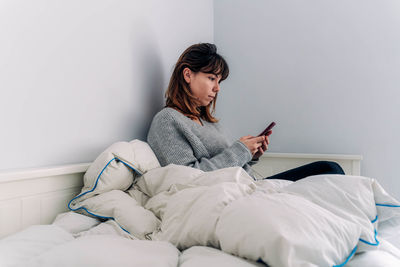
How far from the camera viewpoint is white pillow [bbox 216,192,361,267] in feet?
1.46

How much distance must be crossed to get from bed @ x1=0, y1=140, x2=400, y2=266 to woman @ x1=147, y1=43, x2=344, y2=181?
0.11 meters

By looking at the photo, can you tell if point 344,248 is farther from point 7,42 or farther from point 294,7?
point 294,7

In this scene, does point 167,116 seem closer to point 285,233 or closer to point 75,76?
point 75,76

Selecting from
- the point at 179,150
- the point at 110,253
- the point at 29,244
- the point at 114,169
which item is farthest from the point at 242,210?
the point at 179,150

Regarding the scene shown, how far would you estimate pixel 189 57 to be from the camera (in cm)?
135

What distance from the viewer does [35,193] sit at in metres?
0.80

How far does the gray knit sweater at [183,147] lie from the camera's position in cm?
112

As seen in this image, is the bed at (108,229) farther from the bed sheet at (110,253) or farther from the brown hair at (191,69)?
the brown hair at (191,69)

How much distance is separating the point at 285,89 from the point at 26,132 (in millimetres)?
1335

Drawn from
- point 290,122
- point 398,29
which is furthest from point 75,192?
point 398,29

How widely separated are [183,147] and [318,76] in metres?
0.95

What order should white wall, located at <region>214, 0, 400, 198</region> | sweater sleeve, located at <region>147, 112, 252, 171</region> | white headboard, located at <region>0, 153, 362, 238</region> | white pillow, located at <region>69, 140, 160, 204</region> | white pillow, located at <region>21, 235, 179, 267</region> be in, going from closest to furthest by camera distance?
white pillow, located at <region>21, 235, 179, 267</region>
white headboard, located at <region>0, 153, 362, 238</region>
white pillow, located at <region>69, 140, 160, 204</region>
sweater sleeve, located at <region>147, 112, 252, 171</region>
white wall, located at <region>214, 0, 400, 198</region>

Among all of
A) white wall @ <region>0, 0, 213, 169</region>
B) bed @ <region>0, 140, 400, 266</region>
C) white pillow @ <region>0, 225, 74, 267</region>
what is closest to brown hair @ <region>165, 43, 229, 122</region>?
white wall @ <region>0, 0, 213, 169</region>

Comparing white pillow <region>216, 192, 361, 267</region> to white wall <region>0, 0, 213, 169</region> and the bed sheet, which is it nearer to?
the bed sheet
